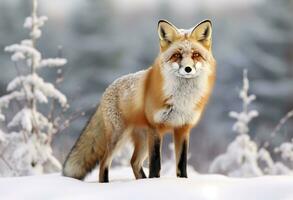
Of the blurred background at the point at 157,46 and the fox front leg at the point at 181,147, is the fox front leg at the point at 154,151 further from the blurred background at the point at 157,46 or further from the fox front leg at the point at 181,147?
the blurred background at the point at 157,46

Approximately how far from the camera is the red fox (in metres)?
5.13

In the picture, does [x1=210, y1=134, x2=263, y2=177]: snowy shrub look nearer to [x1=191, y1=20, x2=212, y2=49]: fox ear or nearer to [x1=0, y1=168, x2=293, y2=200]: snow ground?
[x1=0, y1=168, x2=293, y2=200]: snow ground

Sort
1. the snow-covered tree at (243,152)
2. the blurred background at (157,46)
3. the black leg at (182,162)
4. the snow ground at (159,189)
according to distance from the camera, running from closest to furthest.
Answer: the snow ground at (159,189) < the black leg at (182,162) < the snow-covered tree at (243,152) < the blurred background at (157,46)

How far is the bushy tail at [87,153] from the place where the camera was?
5.88m

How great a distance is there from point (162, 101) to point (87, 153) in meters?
1.09

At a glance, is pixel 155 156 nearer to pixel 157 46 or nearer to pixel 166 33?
pixel 166 33

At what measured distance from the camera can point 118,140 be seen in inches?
221

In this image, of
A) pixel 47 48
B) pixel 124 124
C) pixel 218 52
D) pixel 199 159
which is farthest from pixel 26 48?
pixel 218 52

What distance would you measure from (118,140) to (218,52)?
1688 cm

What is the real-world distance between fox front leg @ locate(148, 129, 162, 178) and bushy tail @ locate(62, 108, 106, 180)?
67 centimetres

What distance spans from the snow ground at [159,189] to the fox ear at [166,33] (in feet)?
3.67

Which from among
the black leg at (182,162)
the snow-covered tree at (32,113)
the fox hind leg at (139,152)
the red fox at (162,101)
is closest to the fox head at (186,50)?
the red fox at (162,101)

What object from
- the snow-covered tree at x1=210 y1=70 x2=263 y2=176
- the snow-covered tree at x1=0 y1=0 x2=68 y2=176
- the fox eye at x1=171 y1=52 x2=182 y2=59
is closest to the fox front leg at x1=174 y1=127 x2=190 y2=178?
the fox eye at x1=171 y1=52 x2=182 y2=59

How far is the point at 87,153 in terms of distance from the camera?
19.4 ft
